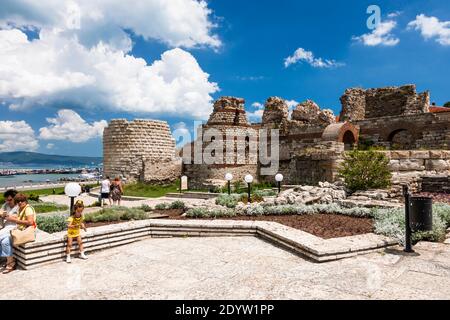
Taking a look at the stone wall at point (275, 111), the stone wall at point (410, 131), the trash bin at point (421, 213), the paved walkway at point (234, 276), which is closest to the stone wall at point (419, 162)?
the stone wall at point (410, 131)

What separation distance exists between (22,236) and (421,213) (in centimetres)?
695

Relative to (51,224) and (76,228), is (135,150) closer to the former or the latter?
(51,224)

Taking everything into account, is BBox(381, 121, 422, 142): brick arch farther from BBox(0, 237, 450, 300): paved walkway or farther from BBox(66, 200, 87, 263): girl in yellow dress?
BBox(66, 200, 87, 263): girl in yellow dress

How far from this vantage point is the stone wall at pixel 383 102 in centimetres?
2325

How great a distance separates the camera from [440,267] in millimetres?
4816

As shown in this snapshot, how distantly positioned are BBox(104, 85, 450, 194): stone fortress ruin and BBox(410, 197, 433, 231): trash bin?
35.2 feet

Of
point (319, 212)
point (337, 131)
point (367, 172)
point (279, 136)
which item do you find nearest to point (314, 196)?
point (319, 212)

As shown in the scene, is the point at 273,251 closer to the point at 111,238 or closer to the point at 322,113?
the point at 111,238

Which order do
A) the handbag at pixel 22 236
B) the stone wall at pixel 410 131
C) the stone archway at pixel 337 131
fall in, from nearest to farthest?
A: the handbag at pixel 22 236, the stone archway at pixel 337 131, the stone wall at pixel 410 131

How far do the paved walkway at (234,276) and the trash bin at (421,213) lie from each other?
41 cm

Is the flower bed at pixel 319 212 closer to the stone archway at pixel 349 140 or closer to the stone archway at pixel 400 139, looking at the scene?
the stone archway at pixel 349 140

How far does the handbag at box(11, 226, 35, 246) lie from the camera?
17.8 ft

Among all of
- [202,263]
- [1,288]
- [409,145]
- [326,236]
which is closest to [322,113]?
[409,145]
